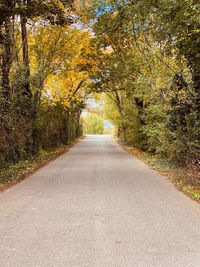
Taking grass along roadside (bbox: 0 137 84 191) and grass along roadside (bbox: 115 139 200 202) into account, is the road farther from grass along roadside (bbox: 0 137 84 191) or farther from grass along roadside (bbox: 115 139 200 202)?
grass along roadside (bbox: 0 137 84 191)

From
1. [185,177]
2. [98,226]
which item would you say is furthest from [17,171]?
[98,226]

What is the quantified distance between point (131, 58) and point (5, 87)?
799cm

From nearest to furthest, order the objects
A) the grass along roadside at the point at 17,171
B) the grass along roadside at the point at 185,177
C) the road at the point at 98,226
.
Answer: the road at the point at 98,226, the grass along roadside at the point at 185,177, the grass along roadside at the point at 17,171

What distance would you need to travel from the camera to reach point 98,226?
15.8 ft

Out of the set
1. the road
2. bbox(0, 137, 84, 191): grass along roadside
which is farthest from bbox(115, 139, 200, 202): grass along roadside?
bbox(0, 137, 84, 191): grass along roadside

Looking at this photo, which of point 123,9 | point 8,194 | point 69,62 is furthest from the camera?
point 69,62

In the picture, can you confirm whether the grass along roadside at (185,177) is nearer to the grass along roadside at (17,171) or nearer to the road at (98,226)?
the road at (98,226)

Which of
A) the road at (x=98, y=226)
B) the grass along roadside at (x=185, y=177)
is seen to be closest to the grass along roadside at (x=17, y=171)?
the road at (x=98, y=226)

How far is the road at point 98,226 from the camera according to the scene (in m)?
3.60

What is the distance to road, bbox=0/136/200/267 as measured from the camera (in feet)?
11.8

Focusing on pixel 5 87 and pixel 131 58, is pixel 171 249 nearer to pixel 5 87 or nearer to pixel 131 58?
pixel 5 87

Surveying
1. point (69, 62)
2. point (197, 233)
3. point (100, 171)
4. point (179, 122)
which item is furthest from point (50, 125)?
point (197, 233)

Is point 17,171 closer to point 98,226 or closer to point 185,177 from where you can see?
point 185,177

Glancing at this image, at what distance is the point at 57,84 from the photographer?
22.8 metres
